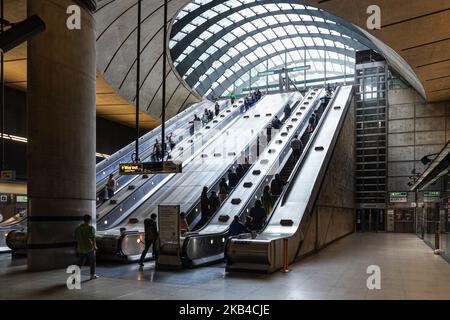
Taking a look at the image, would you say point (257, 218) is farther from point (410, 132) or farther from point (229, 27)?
point (229, 27)

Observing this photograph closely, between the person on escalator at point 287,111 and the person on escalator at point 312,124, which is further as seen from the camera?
the person on escalator at point 287,111

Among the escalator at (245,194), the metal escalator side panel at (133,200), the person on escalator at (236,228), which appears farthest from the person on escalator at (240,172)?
the person on escalator at (236,228)

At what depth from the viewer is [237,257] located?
11.1 m

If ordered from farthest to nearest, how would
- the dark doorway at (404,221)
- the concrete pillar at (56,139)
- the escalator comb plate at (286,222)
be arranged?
the dark doorway at (404,221), the escalator comb plate at (286,222), the concrete pillar at (56,139)

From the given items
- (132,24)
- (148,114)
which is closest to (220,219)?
(132,24)

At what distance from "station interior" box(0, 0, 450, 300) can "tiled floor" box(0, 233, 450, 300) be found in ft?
0.22

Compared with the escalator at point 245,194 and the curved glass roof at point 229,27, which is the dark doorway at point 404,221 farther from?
the curved glass roof at point 229,27

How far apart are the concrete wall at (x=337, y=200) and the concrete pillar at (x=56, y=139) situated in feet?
22.6

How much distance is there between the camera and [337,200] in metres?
21.4

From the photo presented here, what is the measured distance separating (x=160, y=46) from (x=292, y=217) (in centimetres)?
2301

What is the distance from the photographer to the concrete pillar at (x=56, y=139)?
36.7 ft

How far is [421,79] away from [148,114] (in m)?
20.5
